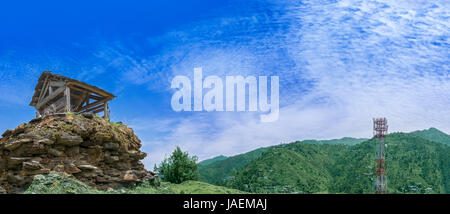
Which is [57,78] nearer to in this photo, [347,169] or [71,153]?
[71,153]

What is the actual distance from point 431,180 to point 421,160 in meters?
2.53

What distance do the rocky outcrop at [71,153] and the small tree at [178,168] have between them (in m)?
3.79

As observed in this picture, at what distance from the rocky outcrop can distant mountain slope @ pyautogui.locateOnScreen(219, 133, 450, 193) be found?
611 inches

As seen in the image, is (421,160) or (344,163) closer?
(421,160)

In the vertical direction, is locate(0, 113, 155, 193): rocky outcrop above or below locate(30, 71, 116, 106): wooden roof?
below

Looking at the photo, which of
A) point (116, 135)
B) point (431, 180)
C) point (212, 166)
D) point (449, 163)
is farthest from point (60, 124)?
point (449, 163)

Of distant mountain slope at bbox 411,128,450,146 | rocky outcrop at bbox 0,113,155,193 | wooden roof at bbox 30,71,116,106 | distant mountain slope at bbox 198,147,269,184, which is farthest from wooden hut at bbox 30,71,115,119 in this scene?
distant mountain slope at bbox 411,128,450,146

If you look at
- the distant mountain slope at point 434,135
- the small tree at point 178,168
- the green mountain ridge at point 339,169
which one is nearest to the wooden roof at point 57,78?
the small tree at point 178,168

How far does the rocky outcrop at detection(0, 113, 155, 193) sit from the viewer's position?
11008mm

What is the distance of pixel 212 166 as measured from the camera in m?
38.9

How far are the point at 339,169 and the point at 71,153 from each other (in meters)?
30.9

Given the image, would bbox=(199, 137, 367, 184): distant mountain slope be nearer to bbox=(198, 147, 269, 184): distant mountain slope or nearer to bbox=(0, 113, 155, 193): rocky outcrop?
bbox=(198, 147, 269, 184): distant mountain slope
